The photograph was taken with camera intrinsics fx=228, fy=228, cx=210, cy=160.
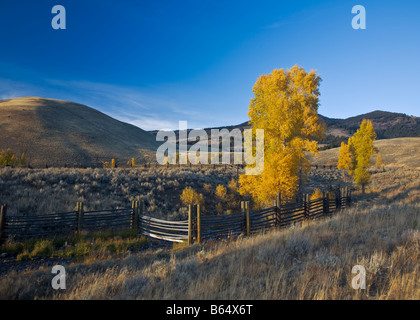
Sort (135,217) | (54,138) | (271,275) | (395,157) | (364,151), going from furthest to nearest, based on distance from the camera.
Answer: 1. (395,157)
2. (54,138)
3. (364,151)
4. (135,217)
5. (271,275)

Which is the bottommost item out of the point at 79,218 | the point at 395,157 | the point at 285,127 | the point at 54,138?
the point at 79,218

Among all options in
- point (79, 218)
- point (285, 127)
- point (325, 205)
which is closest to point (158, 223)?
point (79, 218)

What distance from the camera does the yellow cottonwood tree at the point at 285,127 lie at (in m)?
15.0

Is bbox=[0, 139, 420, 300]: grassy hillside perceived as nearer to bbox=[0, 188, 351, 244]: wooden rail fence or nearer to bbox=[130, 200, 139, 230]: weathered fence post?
bbox=[0, 188, 351, 244]: wooden rail fence

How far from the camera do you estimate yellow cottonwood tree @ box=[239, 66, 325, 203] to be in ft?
49.3

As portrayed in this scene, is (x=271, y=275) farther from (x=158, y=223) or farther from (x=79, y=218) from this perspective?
(x=79, y=218)

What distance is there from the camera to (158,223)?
12312mm

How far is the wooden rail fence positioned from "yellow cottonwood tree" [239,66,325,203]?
85.0 inches

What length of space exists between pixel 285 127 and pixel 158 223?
1050 centimetres

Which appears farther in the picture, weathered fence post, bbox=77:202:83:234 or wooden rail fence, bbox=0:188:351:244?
weathered fence post, bbox=77:202:83:234

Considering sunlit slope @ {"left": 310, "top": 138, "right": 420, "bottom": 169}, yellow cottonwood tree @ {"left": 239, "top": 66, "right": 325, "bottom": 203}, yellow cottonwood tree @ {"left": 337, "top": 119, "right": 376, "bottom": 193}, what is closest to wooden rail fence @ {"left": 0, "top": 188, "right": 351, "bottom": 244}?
yellow cottonwood tree @ {"left": 239, "top": 66, "right": 325, "bottom": 203}

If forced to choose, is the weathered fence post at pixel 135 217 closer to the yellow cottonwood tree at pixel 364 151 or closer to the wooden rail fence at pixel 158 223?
the wooden rail fence at pixel 158 223
